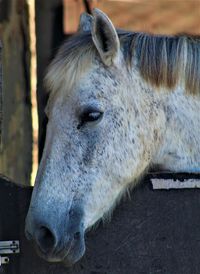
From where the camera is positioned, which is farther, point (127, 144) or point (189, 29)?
point (189, 29)

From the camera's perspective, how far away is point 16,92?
5059 mm

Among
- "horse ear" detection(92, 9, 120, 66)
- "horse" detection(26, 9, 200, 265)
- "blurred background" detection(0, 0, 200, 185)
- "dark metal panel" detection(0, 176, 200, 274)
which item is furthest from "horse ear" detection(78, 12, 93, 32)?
"blurred background" detection(0, 0, 200, 185)

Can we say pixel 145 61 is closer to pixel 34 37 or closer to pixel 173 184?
pixel 173 184

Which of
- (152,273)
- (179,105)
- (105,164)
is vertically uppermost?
(179,105)

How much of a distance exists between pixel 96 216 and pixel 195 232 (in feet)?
1.29

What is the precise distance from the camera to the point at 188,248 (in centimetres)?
252

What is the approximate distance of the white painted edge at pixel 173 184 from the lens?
250 centimetres

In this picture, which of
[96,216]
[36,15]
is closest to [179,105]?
[96,216]

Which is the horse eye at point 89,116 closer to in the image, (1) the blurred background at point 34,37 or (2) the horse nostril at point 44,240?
(2) the horse nostril at point 44,240

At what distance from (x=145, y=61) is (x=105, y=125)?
300 millimetres

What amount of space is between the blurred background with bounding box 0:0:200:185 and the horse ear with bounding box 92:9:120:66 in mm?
2279

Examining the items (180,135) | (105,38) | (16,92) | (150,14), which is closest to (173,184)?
(180,135)

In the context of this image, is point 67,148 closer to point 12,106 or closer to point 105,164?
point 105,164

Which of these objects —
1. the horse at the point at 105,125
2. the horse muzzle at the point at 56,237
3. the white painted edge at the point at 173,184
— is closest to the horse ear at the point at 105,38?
the horse at the point at 105,125
